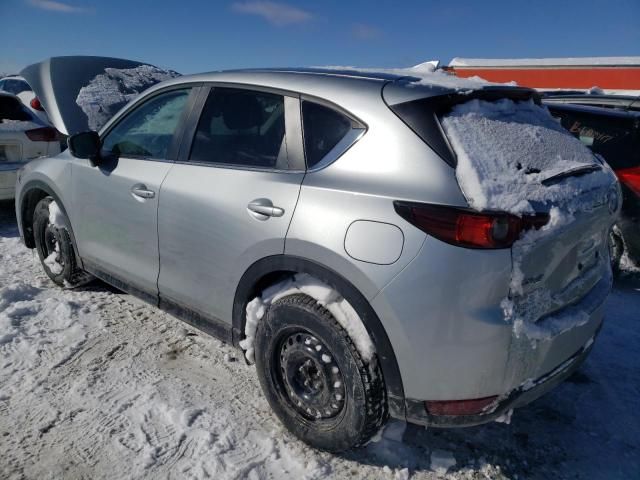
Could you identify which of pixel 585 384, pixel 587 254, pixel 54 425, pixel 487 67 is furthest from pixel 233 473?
pixel 487 67

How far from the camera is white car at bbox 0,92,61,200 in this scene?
19.0 ft

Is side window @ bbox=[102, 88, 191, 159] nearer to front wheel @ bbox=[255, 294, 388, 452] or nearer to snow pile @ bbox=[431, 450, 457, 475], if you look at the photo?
front wheel @ bbox=[255, 294, 388, 452]

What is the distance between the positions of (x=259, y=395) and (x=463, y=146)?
5.90 ft

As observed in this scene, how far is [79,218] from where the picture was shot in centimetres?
365

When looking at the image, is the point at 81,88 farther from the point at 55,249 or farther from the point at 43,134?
the point at 55,249

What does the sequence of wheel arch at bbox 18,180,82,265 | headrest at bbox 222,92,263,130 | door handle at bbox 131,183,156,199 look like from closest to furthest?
headrest at bbox 222,92,263,130
door handle at bbox 131,183,156,199
wheel arch at bbox 18,180,82,265

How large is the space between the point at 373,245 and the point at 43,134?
5647 mm

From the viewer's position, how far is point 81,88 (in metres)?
6.23

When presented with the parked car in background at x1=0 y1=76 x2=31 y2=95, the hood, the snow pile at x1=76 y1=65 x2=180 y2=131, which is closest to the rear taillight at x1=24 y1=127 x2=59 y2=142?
the hood

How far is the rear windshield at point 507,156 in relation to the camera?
1.87m

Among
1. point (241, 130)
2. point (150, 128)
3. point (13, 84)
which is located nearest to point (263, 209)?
point (241, 130)

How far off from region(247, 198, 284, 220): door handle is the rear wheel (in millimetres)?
2248

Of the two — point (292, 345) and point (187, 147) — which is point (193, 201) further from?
point (292, 345)

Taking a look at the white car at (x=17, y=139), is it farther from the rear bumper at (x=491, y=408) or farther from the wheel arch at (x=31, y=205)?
the rear bumper at (x=491, y=408)
